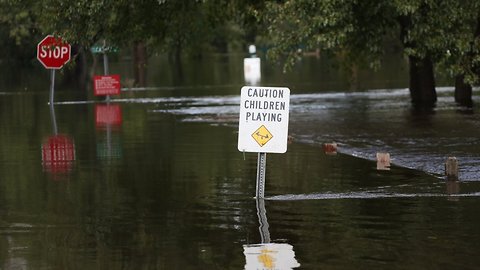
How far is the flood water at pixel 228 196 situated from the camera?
30.2 feet

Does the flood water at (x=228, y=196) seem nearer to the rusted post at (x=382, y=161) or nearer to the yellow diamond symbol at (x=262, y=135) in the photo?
the rusted post at (x=382, y=161)

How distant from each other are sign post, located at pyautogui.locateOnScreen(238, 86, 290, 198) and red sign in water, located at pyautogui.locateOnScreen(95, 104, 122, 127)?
12329mm

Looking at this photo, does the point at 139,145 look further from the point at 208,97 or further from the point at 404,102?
the point at 208,97

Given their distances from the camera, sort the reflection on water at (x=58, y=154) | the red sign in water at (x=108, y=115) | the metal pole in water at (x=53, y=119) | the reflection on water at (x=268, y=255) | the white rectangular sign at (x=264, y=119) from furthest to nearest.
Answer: the red sign in water at (x=108, y=115)
the metal pole in water at (x=53, y=119)
the reflection on water at (x=58, y=154)
the white rectangular sign at (x=264, y=119)
the reflection on water at (x=268, y=255)

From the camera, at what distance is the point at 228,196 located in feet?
41.8

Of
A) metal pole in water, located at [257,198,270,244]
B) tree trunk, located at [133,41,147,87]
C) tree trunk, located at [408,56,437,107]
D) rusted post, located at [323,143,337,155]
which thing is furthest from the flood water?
tree trunk, located at [133,41,147,87]

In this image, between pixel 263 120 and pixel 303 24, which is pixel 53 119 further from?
pixel 263 120

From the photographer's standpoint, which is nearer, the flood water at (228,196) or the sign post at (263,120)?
the flood water at (228,196)

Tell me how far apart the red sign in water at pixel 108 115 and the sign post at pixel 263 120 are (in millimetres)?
12329

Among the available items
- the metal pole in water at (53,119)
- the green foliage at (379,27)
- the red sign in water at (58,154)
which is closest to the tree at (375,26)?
the green foliage at (379,27)

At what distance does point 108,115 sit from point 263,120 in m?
15.8

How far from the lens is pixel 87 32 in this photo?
23.1 metres

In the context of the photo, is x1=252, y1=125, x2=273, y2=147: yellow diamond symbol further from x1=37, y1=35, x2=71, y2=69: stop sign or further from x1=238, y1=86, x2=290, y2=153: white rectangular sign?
x1=37, y1=35, x2=71, y2=69: stop sign

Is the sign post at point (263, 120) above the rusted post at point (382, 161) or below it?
above
